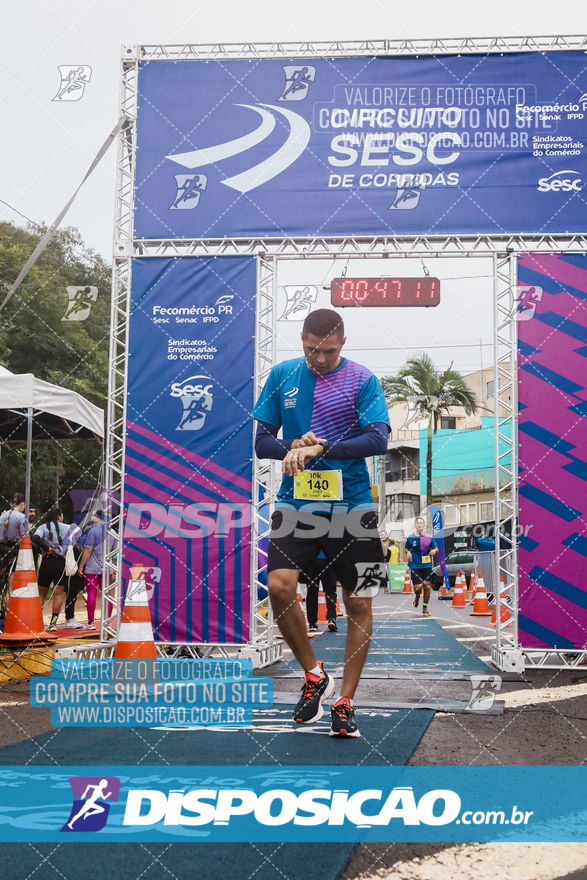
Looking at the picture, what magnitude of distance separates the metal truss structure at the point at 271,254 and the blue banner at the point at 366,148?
0.33ft

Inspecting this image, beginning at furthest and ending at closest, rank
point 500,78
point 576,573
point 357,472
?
point 500,78
point 576,573
point 357,472

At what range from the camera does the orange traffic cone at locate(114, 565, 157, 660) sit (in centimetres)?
648

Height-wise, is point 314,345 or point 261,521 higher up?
point 314,345

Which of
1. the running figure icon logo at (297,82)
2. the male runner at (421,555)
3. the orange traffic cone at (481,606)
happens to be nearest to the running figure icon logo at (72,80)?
the running figure icon logo at (297,82)

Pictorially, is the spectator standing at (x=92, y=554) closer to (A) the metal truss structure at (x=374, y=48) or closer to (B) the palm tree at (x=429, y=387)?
(A) the metal truss structure at (x=374, y=48)

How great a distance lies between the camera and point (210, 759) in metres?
3.66

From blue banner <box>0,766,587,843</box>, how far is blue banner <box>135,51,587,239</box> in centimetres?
596

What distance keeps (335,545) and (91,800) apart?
1.87 meters

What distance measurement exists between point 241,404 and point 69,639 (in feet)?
9.96

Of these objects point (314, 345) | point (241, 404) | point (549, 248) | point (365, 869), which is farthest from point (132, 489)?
point (365, 869)

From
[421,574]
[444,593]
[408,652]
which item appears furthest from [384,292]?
[444,593]

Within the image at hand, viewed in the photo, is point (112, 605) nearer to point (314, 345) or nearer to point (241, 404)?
point (241, 404)

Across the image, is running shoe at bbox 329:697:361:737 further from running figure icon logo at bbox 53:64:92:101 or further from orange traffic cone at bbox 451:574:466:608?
orange traffic cone at bbox 451:574:466:608

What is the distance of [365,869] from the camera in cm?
244
